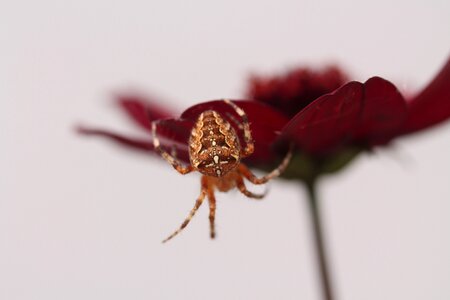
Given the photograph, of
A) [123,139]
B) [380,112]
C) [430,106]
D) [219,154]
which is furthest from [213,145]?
[430,106]

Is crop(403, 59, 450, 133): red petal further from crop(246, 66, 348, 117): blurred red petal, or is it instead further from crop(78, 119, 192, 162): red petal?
crop(78, 119, 192, 162): red petal

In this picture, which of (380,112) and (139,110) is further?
(139,110)

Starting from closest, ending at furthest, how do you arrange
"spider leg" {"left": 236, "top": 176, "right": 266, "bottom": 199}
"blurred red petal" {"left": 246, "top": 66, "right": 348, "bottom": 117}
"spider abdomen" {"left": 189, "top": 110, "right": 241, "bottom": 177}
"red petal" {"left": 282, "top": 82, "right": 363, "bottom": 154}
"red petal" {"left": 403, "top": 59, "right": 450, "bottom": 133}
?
"red petal" {"left": 282, "top": 82, "right": 363, "bottom": 154} < "spider abdomen" {"left": 189, "top": 110, "right": 241, "bottom": 177} < "red petal" {"left": 403, "top": 59, "right": 450, "bottom": 133} < "spider leg" {"left": 236, "top": 176, "right": 266, "bottom": 199} < "blurred red petal" {"left": 246, "top": 66, "right": 348, "bottom": 117}

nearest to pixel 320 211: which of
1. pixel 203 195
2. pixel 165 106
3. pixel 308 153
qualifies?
pixel 308 153

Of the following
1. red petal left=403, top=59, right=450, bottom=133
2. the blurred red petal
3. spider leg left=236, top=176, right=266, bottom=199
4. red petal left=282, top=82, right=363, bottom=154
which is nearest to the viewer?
red petal left=282, top=82, right=363, bottom=154

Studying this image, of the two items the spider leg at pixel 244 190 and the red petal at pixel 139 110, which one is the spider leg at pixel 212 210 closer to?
the spider leg at pixel 244 190

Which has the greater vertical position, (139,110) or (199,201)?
(139,110)

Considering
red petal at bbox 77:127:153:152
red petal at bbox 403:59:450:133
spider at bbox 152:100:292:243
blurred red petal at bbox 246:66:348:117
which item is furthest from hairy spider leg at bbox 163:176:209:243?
red petal at bbox 403:59:450:133

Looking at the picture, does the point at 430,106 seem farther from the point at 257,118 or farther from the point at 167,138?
the point at 167,138
